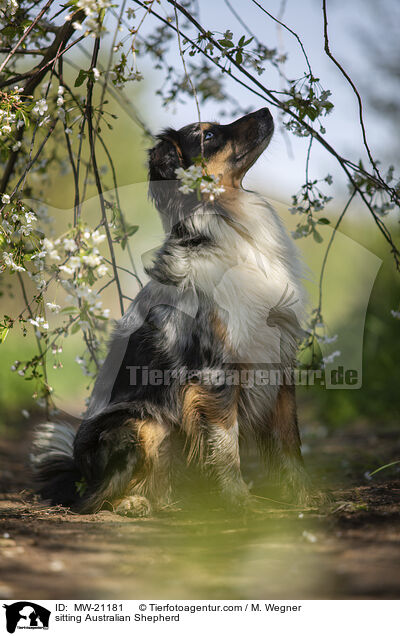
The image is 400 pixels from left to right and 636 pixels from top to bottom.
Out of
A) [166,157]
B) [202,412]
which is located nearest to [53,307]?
[202,412]

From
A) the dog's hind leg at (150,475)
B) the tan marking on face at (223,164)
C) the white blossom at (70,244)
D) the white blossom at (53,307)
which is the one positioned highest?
the tan marking on face at (223,164)

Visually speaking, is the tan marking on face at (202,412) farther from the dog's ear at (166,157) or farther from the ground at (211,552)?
the dog's ear at (166,157)

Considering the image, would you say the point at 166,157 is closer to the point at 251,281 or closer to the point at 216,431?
the point at 251,281

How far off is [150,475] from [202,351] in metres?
0.85

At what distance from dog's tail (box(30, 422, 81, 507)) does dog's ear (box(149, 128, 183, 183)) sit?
6.63 feet

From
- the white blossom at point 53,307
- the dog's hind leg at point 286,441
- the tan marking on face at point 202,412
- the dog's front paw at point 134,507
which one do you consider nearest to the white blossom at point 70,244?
the white blossom at point 53,307

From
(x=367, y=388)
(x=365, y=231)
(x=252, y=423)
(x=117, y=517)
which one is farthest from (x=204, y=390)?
(x=365, y=231)

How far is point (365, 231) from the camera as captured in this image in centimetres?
765

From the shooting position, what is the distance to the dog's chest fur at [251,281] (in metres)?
3.63

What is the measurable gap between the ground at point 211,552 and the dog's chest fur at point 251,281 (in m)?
1.00

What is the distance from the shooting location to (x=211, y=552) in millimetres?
2738
